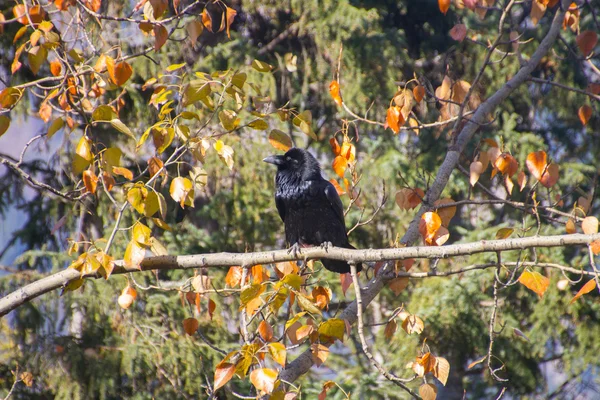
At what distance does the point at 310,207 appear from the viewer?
4.77 metres

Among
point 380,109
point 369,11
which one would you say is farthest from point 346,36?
point 380,109

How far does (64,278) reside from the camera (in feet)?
10.1

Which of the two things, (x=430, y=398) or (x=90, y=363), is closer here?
(x=430, y=398)

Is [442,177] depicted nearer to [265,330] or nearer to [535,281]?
[535,281]

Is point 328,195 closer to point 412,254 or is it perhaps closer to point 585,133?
point 412,254

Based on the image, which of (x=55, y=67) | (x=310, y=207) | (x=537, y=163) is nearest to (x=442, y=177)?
(x=537, y=163)

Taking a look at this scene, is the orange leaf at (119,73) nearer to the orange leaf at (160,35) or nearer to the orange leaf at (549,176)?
the orange leaf at (160,35)

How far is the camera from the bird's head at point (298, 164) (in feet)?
15.9

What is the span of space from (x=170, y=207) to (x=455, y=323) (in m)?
2.88

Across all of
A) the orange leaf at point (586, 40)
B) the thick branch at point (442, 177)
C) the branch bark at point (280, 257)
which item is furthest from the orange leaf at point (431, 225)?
the orange leaf at point (586, 40)

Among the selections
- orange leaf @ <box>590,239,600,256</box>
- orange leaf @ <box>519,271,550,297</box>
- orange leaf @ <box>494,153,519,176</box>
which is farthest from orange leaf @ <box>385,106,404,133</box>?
orange leaf @ <box>590,239,600,256</box>

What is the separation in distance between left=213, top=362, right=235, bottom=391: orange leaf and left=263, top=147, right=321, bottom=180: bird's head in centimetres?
235

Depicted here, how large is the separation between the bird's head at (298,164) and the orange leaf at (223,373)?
92.5 inches

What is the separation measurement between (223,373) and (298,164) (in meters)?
2.53
